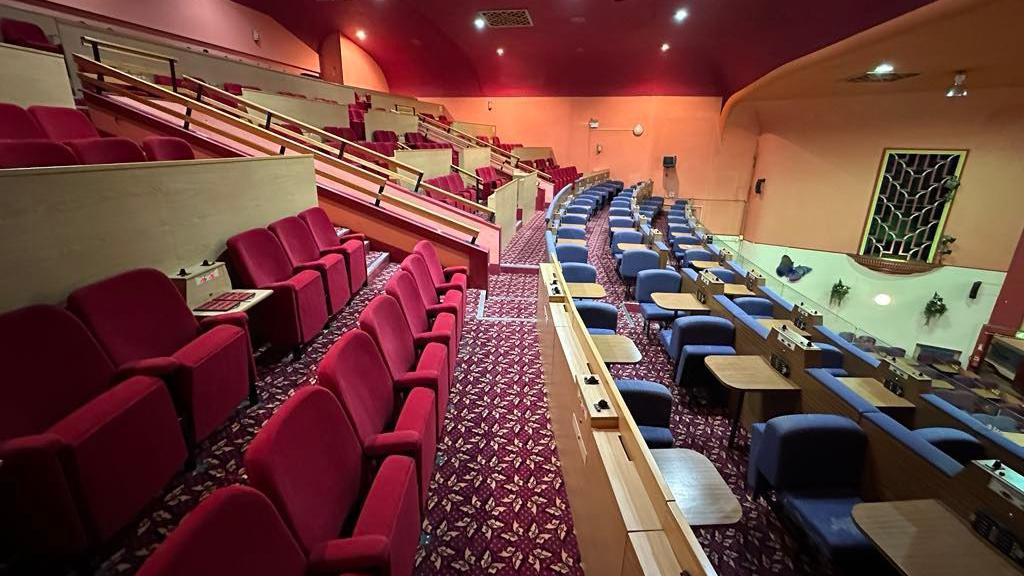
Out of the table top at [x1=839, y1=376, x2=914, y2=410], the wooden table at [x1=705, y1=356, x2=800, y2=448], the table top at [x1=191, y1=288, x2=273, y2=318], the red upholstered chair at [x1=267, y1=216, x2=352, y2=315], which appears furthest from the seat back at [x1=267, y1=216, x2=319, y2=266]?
the table top at [x1=839, y1=376, x2=914, y2=410]

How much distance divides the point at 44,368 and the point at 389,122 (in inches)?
249

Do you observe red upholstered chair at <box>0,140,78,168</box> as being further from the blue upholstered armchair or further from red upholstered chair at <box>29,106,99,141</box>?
the blue upholstered armchair

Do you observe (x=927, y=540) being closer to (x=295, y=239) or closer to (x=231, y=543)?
(x=231, y=543)

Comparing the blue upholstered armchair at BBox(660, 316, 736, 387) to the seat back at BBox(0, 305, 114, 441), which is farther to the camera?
the blue upholstered armchair at BBox(660, 316, 736, 387)

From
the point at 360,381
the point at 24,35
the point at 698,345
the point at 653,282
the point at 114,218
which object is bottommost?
the point at 698,345

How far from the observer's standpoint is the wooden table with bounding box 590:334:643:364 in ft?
6.78

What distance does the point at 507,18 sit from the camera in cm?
729

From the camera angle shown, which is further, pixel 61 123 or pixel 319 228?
pixel 319 228

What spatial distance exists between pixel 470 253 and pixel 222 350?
211cm

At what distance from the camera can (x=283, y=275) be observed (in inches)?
93.0

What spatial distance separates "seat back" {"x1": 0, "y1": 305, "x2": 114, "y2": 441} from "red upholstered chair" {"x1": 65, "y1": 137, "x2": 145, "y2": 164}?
3.95 ft

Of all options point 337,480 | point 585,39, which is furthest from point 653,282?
point 585,39

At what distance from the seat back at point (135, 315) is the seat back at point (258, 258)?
43cm

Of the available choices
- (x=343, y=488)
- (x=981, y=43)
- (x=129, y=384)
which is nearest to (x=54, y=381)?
(x=129, y=384)
